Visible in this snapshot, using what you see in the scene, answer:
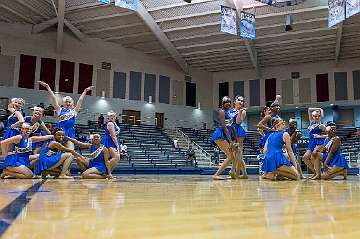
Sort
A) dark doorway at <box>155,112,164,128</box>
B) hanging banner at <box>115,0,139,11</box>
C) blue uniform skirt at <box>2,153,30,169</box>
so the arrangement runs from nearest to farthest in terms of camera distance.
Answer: blue uniform skirt at <box>2,153,30,169</box>
hanging banner at <box>115,0,139,11</box>
dark doorway at <box>155,112,164,128</box>

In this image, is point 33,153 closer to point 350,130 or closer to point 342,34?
point 342,34

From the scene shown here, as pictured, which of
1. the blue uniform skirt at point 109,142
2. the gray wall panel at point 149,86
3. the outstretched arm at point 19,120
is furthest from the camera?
the gray wall panel at point 149,86

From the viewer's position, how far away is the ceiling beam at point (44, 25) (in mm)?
19891

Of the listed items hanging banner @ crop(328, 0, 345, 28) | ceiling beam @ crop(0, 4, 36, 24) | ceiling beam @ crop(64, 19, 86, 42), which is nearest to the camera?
hanging banner @ crop(328, 0, 345, 28)

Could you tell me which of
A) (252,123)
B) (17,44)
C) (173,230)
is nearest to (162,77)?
(252,123)

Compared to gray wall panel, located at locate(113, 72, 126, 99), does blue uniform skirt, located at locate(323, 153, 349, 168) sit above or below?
below

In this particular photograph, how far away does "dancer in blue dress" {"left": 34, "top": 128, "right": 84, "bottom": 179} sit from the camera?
6.15m

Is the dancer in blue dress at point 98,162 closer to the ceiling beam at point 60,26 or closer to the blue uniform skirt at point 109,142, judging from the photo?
the blue uniform skirt at point 109,142

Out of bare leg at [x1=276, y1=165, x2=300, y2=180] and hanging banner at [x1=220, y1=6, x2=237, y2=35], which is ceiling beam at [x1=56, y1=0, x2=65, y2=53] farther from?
bare leg at [x1=276, y1=165, x2=300, y2=180]

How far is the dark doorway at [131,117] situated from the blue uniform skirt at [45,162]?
17.3 m

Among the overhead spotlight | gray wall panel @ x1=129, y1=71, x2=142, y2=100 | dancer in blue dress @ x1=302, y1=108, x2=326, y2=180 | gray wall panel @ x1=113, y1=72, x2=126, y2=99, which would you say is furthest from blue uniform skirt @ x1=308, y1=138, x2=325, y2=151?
gray wall panel @ x1=129, y1=71, x2=142, y2=100

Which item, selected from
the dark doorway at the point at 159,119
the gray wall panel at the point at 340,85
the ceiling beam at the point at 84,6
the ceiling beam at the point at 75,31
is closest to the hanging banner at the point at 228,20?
the ceiling beam at the point at 84,6

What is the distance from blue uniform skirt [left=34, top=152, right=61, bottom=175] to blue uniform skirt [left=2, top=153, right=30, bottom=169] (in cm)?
17

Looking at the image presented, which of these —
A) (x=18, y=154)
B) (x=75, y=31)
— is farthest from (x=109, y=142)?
(x=75, y=31)
